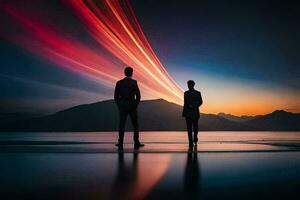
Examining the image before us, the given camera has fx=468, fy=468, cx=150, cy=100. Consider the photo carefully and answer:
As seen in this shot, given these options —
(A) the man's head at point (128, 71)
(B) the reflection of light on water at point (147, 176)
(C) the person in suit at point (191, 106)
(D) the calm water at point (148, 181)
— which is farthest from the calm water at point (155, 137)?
(D) the calm water at point (148, 181)

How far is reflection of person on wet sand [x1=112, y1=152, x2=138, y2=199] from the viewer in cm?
423

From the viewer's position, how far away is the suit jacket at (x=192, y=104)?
13539mm

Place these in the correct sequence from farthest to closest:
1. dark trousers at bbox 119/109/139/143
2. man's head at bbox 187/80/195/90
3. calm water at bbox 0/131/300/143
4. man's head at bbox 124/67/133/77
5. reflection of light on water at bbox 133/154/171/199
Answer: calm water at bbox 0/131/300/143 → man's head at bbox 187/80/195/90 → man's head at bbox 124/67/133/77 → dark trousers at bbox 119/109/139/143 → reflection of light on water at bbox 133/154/171/199

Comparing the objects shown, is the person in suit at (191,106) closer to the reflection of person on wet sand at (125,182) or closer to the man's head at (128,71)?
the man's head at (128,71)

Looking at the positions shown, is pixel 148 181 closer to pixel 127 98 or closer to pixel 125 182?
pixel 125 182

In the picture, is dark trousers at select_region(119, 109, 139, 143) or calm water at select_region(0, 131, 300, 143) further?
calm water at select_region(0, 131, 300, 143)

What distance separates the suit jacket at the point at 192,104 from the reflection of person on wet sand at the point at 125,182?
21.3 ft

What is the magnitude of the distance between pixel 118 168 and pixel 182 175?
132cm

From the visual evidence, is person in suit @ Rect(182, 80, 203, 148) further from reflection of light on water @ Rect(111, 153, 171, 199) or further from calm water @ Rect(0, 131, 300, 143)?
reflection of light on water @ Rect(111, 153, 171, 199)

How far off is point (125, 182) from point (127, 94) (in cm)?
729

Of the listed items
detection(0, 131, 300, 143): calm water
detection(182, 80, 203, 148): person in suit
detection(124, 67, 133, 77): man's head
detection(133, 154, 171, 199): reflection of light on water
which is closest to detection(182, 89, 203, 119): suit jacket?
detection(182, 80, 203, 148): person in suit

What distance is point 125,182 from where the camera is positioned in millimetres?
5137

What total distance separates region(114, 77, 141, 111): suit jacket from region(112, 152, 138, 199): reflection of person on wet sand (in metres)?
5.09

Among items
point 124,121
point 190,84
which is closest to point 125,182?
point 124,121
